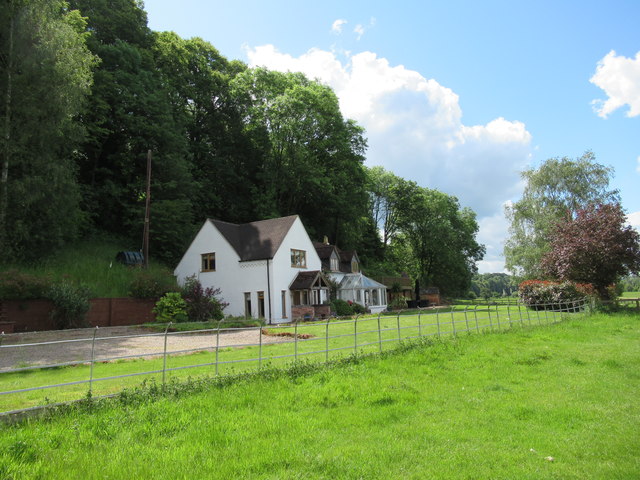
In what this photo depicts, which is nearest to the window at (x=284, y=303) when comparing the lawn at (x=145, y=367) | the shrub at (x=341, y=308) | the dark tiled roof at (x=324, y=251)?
the shrub at (x=341, y=308)

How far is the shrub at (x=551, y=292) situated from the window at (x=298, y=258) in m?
16.9

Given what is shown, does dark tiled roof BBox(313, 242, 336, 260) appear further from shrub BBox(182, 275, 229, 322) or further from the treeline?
shrub BBox(182, 275, 229, 322)

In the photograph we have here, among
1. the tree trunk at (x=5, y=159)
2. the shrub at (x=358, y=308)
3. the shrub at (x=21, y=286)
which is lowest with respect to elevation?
the shrub at (x=358, y=308)

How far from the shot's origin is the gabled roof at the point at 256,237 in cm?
3250

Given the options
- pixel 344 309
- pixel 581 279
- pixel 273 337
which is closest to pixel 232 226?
pixel 344 309

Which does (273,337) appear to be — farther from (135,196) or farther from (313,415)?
(135,196)

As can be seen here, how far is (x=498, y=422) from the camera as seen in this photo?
704cm

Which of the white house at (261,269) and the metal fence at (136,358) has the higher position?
the white house at (261,269)

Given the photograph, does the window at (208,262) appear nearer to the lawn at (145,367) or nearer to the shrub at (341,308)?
the shrub at (341,308)

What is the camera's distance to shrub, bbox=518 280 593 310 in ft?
96.4

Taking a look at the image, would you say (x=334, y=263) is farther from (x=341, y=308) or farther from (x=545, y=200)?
(x=545, y=200)

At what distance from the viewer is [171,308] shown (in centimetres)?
2516

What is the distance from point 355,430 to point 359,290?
3544 centimetres

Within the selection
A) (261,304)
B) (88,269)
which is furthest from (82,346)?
(261,304)
